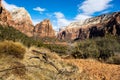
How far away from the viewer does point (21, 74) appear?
5789 millimetres

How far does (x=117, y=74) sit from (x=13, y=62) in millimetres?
3863

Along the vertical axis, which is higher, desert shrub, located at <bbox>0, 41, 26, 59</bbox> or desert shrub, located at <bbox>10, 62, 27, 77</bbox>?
desert shrub, located at <bbox>0, 41, 26, 59</bbox>

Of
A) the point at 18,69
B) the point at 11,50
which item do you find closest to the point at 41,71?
the point at 18,69

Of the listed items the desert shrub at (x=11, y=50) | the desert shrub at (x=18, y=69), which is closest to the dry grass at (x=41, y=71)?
the desert shrub at (x=18, y=69)

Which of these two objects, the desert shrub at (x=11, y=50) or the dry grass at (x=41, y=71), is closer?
the dry grass at (x=41, y=71)

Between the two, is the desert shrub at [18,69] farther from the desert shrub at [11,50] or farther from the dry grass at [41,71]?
the desert shrub at [11,50]

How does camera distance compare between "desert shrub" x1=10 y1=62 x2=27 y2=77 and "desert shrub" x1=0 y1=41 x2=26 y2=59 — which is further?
"desert shrub" x1=0 y1=41 x2=26 y2=59

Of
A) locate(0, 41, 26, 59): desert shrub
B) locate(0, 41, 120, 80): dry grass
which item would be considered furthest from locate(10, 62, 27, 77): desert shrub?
locate(0, 41, 26, 59): desert shrub

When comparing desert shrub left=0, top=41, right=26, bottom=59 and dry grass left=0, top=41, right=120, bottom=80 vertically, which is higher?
desert shrub left=0, top=41, right=26, bottom=59

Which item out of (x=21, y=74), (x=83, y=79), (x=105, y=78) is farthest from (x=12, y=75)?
(x=105, y=78)

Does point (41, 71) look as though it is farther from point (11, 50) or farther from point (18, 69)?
point (11, 50)

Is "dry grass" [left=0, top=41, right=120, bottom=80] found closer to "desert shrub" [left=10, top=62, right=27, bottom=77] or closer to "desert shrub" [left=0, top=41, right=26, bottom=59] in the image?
"desert shrub" [left=10, top=62, right=27, bottom=77]

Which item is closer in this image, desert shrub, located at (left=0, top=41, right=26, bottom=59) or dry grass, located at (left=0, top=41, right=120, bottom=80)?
dry grass, located at (left=0, top=41, right=120, bottom=80)

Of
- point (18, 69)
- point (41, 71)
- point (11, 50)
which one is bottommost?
point (41, 71)
